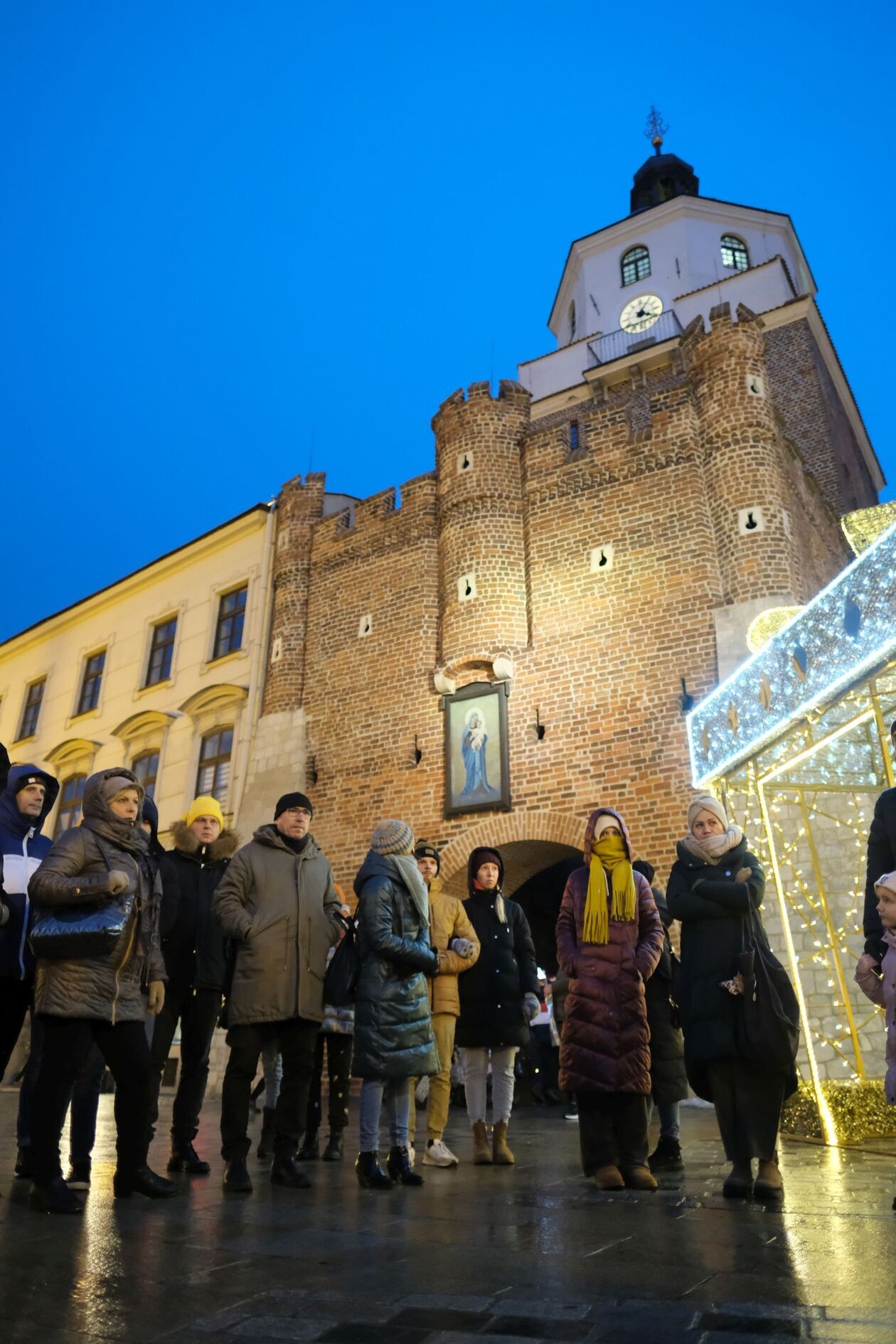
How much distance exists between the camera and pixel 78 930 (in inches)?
143

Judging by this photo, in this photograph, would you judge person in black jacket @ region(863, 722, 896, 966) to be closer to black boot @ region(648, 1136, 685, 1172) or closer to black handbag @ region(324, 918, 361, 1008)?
black boot @ region(648, 1136, 685, 1172)

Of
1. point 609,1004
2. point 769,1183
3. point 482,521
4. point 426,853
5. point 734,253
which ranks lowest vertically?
point 769,1183

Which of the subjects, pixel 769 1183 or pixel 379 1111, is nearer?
pixel 769 1183


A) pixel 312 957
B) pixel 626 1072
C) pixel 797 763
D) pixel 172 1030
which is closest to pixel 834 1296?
pixel 626 1072

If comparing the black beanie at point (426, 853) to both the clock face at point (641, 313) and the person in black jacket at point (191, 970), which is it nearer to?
the person in black jacket at point (191, 970)

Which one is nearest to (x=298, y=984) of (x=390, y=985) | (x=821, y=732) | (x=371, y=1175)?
(x=390, y=985)

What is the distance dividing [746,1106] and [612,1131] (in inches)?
23.9

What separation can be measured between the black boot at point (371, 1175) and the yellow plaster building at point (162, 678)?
37.0ft

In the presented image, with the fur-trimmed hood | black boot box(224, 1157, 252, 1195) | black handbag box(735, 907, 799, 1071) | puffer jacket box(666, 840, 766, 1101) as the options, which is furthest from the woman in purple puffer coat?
the fur-trimmed hood

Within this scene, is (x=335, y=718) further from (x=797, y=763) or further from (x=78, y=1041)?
(x=78, y=1041)

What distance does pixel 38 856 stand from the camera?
4316 millimetres

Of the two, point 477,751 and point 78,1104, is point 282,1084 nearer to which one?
point 78,1104

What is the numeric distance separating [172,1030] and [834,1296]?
12.6ft

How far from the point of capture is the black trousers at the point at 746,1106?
3.79 m
